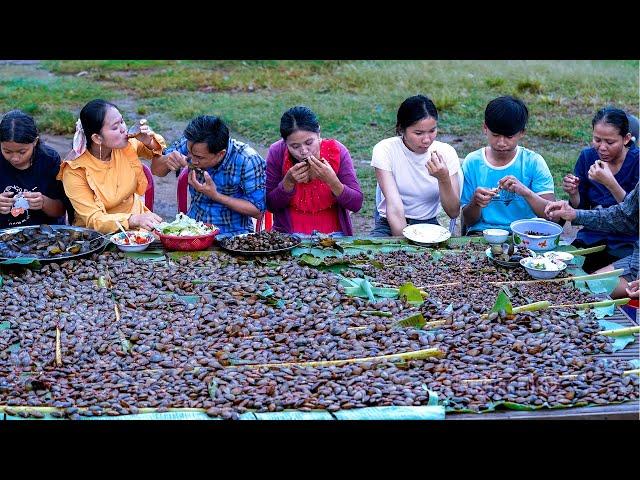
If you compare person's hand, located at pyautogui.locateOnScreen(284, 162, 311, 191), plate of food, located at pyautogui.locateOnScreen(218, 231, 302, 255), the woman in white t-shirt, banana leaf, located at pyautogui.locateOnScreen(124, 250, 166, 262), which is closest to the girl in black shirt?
banana leaf, located at pyautogui.locateOnScreen(124, 250, 166, 262)

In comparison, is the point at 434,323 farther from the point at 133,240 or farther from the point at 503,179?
the point at 133,240

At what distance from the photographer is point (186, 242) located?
5219mm

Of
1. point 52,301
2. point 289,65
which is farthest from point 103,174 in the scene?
point 289,65

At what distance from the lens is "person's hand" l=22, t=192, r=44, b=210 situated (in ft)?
18.4

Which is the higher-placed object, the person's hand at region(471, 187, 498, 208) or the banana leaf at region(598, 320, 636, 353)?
the person's hand at region(471, 187, 498, 208)

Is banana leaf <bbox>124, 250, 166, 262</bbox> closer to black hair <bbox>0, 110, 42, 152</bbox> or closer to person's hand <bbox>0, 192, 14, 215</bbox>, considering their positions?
person's hand <bbox>0, 192, 14, 215</bbox>

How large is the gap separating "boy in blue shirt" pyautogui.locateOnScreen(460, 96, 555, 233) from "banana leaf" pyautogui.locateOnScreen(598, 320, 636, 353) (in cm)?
162

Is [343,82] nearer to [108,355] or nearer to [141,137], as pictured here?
[141,137]

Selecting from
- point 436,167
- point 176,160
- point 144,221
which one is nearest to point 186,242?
point 144,221

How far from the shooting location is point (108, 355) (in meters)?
3.86

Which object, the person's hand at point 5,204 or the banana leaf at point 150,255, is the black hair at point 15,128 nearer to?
the person's hand at point 5,204

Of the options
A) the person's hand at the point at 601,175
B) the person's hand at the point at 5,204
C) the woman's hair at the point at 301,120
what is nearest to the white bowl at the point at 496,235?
the person's hand at the point at 601,175

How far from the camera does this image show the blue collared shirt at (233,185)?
19.0 ft

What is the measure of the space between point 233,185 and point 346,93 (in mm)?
6863
